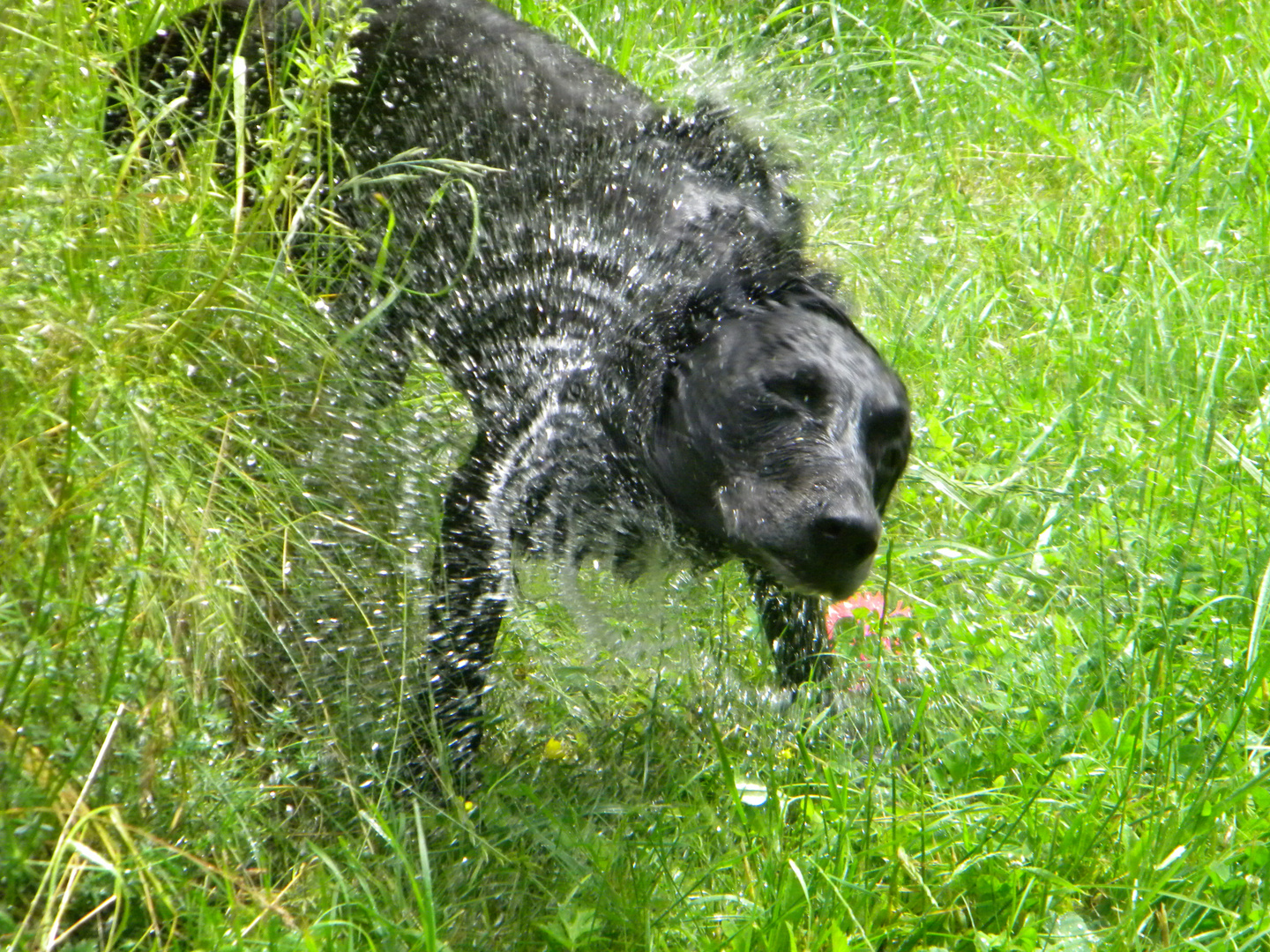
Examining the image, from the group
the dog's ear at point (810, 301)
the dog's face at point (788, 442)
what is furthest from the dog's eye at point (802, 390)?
the dog's ear at point (810, 301)

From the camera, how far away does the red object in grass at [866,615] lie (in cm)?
297

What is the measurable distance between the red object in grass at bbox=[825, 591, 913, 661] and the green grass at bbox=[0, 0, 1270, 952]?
44 mm

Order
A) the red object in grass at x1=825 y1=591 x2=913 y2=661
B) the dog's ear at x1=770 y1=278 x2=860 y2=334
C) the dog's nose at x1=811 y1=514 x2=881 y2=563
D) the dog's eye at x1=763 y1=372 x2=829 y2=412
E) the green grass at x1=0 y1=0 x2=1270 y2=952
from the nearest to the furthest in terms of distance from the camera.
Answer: the green grass at x1=0 y1=0 x2=1270 y2=952 → the dog's nose at x1=811 y1=514 x2=881 y2=563 → the dog's eye at x1=763 y1=372 x2=829 y2=412 → the dog's ear at x1=770 y1=278 x2=860 y2=334 → the red object in grass at x1=825 y1=591 x2=913 y2=661

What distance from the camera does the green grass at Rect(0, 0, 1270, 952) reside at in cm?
207

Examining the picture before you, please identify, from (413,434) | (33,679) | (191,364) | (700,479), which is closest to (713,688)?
(700,479)

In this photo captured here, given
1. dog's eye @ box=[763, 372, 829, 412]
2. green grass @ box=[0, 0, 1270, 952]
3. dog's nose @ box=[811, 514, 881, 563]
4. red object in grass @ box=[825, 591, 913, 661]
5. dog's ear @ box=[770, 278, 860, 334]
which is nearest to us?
green grass @ box=[0, 0, 1270, 952]

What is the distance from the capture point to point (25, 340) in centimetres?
208

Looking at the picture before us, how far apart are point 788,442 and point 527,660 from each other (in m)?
0.98

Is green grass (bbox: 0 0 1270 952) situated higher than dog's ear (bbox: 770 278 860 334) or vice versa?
dog's ear (bbox: 770 278 860 334)

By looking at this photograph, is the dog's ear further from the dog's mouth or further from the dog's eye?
the dog's mouth

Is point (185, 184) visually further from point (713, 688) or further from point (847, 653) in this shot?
point (847, 653)

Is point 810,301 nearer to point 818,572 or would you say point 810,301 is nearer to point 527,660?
point 818,572

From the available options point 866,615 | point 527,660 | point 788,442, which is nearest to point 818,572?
point 788,442

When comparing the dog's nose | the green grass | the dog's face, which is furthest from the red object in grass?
the dog's nose
